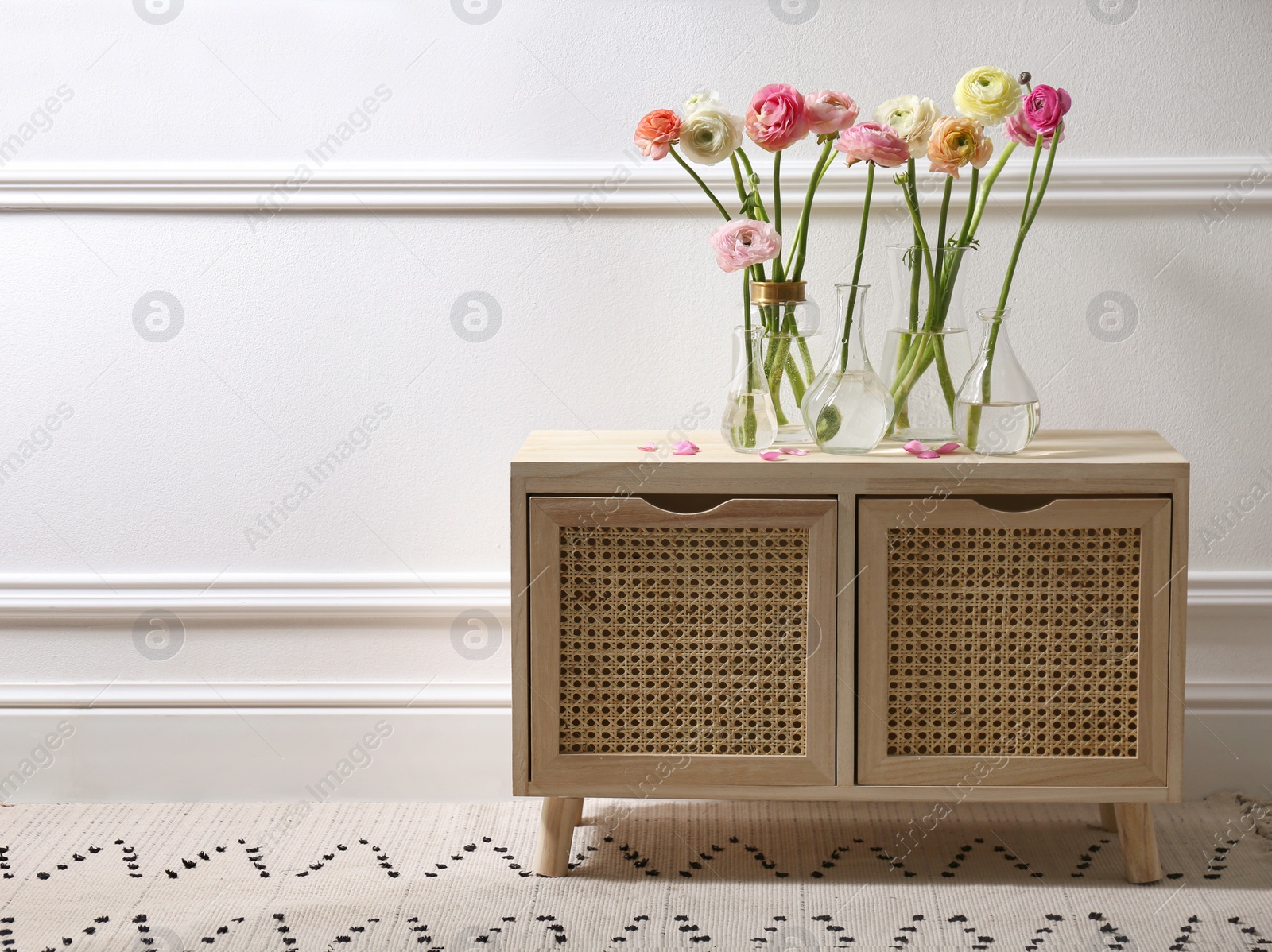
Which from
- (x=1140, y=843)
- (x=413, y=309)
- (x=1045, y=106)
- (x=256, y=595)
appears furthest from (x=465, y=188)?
(x=1140, y=843)

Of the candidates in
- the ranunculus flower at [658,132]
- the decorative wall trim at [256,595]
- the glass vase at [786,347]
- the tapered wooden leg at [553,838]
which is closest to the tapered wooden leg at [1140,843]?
the glass vase at [786,347]

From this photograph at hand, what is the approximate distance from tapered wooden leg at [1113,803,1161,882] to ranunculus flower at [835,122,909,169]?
1015 mm

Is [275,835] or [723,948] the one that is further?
[275,835]

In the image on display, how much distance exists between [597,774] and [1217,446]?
121 centimetres

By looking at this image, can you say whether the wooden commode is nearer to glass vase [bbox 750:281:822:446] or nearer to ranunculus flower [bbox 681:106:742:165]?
glass vase [bbox 750:281:822:446]

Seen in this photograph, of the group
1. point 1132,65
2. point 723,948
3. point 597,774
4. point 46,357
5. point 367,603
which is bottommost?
point 723,948

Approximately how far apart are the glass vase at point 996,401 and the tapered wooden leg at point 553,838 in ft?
2.72

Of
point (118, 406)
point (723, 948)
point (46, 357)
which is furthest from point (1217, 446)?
point (46, 357)

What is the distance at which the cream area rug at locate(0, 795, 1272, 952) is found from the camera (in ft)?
5.14

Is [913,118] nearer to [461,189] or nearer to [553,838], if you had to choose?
[461,189]

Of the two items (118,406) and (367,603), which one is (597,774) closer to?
(367,603)

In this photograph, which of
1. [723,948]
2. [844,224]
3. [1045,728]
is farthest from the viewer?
[844,224]

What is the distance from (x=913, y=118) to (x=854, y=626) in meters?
0.73

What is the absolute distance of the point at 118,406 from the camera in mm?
2027
